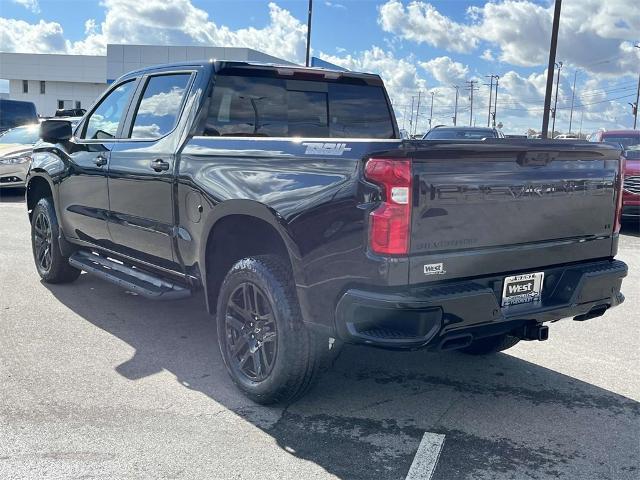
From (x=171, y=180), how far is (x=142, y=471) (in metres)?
1.95

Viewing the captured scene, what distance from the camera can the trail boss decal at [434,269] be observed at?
308 centimetres

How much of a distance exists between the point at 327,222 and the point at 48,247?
419cm

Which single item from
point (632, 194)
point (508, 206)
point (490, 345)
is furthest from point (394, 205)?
point (632, 194)

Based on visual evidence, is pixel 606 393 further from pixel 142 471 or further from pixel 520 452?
pixel 142 471

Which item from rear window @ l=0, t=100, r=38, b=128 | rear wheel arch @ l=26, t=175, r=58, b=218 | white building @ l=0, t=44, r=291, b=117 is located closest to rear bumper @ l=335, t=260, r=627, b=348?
rear wheel arch @ l=26, t=175, r=58, b=218

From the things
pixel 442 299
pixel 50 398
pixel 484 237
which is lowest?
pixel 50 398

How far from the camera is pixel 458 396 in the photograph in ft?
Answer: 13.0

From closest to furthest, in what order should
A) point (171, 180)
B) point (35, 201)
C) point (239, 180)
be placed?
point (239, 180) < point (171, 180) < point (35, 201)

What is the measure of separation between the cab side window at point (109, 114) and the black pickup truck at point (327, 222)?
0.08 meters

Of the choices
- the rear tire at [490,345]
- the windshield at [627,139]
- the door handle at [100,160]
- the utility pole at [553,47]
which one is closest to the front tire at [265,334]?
the rear tire at [490,345]

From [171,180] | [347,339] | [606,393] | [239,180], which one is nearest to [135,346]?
[171,180]

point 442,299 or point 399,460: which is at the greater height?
point 442,299

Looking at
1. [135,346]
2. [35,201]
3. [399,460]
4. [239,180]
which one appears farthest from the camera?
[35,201]

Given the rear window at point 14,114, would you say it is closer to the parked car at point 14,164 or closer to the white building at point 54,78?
the parked car at point 14,164
